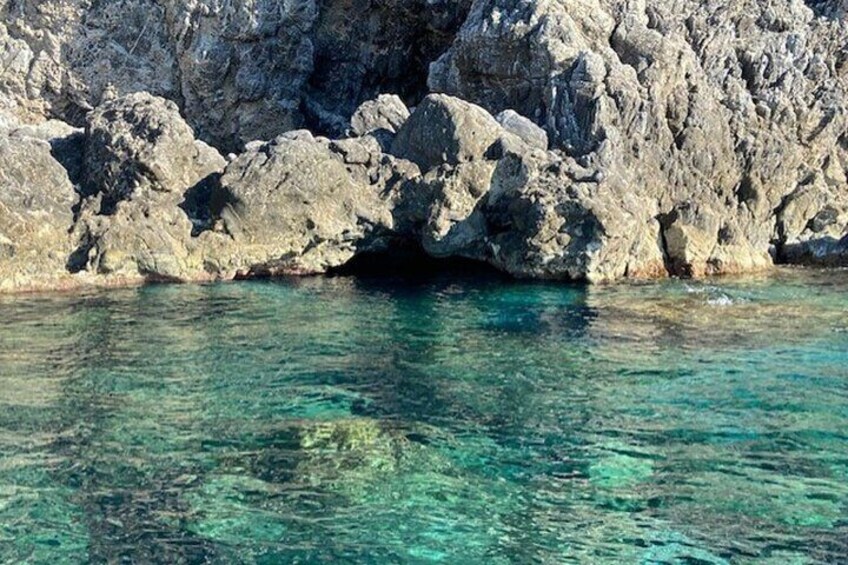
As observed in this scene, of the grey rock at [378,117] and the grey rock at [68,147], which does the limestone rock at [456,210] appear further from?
the grey rock at [68,147]

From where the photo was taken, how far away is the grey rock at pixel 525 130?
23.4 m

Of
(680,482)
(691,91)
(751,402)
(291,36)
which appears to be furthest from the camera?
(291,36)

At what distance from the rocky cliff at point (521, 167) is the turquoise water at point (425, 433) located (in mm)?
3240

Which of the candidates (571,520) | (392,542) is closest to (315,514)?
(392,542)

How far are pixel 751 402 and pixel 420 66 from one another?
75.9ft

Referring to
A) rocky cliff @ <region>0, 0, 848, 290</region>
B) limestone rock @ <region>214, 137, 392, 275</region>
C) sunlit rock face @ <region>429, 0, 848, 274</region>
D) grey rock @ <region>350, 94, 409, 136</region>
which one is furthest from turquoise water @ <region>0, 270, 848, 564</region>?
grey rock @ <region>350, 94, 409, 136</region>

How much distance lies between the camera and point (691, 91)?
2505 cm

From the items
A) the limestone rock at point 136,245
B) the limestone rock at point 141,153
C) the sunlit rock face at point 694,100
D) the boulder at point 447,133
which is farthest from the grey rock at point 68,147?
the sunlit rock face at point 694,100

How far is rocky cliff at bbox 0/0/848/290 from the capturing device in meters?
21.4

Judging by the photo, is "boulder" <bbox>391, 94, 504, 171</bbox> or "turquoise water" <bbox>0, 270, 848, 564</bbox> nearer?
"turquoise water" <bbox>0, 270, 848, 564</bbox>

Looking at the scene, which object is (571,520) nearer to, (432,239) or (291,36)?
(432,239)

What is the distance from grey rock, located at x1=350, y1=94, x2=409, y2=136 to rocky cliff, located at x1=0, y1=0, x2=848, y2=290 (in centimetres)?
5

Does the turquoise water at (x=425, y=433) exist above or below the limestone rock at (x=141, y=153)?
below

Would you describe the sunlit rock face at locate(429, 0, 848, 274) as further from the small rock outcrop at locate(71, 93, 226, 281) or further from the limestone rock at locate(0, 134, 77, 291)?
the limestone rock at locate(0, 134, 77, 291)
